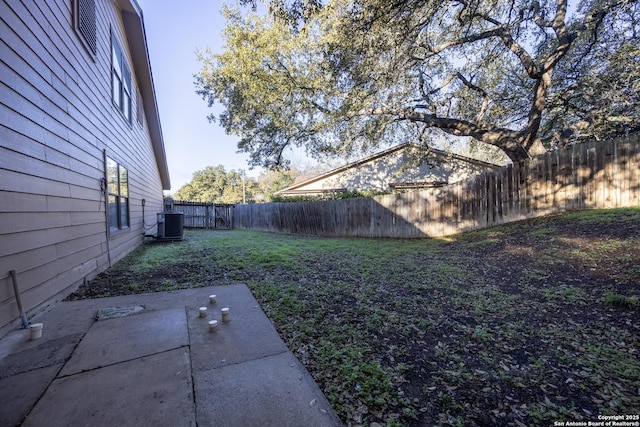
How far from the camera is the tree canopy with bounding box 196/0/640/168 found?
18.4 ft

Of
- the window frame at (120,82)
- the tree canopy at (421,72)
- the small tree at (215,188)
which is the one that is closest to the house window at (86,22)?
the window frame at (120,82)

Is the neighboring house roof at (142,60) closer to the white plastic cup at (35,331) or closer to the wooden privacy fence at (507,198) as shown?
the wooden privacy fence at (507,198)

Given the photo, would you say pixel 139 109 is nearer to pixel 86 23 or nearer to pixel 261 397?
pixel 86 23

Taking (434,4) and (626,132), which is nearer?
(434,4)

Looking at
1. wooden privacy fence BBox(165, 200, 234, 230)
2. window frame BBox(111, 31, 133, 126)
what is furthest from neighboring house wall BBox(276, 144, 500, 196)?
window frame BBox(111, 31, 133, 126)

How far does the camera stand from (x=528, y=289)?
339 cm

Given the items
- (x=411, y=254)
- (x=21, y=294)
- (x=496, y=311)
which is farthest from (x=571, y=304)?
(x=21, y=294)

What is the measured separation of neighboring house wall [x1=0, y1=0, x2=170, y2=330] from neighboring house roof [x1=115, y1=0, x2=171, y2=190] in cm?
80

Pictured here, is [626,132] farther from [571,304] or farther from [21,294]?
[21,294]

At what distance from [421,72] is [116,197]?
30.4 feet

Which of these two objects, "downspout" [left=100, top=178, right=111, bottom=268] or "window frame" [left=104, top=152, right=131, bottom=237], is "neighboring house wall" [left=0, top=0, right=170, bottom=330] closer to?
"downspout" [left=100, top=178, right=111, bottom=268]

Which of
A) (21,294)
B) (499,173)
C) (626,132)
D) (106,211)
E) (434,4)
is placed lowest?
(21,294)

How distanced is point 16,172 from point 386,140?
11.6 meters

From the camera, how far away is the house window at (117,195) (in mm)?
5125
